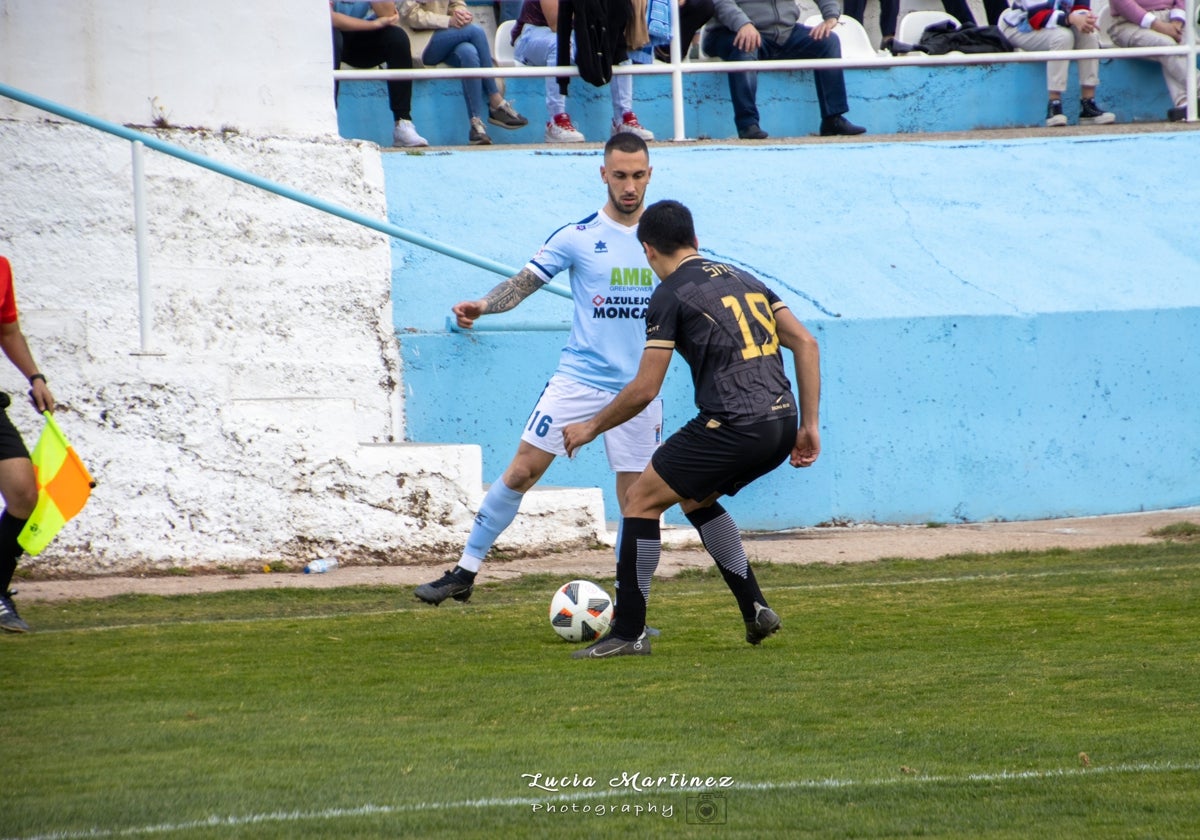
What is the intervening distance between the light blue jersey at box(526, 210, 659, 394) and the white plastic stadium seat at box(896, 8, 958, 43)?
9.91m

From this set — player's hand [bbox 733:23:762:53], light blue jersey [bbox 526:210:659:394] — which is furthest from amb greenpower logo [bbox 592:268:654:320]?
player's hand [bbox 733:23:762:53]

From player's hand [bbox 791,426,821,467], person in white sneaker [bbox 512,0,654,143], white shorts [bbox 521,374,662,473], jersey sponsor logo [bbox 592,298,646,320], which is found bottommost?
white shorts [bbox 521,374,662,473]

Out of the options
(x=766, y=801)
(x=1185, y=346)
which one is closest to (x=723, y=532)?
(x=766, y=801)

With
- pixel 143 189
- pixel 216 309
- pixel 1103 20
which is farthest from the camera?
pixel 1103 20

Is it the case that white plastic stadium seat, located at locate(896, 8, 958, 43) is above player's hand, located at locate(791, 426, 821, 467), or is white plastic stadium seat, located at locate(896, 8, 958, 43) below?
above

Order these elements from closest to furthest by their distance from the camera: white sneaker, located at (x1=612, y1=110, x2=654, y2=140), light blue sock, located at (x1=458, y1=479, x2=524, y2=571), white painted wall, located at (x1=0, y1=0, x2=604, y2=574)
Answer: light blue sock, located at (x1=458, y1=479, x2=524, y2=571) → white painted wall, located at (x1=0, y1=0, x2=604, y2=574) → white sneaker, located at (x1=612, y1=110, x2=654, y2=140)

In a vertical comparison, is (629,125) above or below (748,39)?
below

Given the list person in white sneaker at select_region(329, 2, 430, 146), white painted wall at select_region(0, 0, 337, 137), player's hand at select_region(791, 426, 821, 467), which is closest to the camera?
player's hand at select_region(791, 426, 821, 467)

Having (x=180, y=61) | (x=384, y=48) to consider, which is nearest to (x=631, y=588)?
(x=180, y=61)

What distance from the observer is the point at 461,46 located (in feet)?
46.2

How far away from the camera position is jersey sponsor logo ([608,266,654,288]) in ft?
25.1

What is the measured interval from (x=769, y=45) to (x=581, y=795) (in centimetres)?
1158

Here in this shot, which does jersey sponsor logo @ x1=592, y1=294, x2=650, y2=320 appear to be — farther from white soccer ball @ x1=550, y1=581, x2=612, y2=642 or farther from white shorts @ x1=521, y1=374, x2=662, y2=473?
white soccer ball @ x1=550, y1=581, x2=612, y2=642

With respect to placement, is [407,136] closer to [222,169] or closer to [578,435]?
[222,169]
